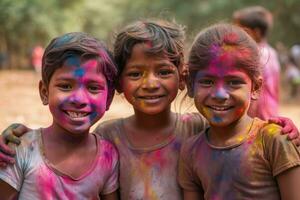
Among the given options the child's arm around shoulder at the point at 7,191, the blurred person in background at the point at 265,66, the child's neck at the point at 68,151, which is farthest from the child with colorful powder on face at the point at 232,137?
the blurred person in background at the point at 265,66

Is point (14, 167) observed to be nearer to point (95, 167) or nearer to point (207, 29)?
point (95, 167)

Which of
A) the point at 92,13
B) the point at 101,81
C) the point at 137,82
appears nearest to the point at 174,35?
the point at 137,82

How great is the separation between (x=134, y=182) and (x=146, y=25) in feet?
2.64

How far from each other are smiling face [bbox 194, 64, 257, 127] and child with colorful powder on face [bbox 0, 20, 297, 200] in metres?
0.23

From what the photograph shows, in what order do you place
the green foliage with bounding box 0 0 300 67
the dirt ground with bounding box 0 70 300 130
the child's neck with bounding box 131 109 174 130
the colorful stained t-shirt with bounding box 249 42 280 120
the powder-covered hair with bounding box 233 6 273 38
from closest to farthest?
1. the child's neck with bounding box 131 109 174 130
2. the colorful stained t-shirt with bounding box 249 42 280 120
3. the powder-covered hair with bounding box 233 6 273 38
4. the dirt ground with bounding box 0 70 300 130
5. the green foliage with bounding box 0 0 300 67

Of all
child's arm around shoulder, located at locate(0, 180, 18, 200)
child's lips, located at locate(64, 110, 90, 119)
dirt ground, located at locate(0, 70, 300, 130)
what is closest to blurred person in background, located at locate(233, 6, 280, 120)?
child's lips, located at locate(64, 110, 90, 119)

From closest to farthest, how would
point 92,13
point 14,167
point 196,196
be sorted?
point 14,167, point 196,196, point 92,13

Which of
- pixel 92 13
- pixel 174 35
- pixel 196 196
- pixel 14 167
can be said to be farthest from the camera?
pixel 92 13

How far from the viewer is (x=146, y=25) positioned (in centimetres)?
258

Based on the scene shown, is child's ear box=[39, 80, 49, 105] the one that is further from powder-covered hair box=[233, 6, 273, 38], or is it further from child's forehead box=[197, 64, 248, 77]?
powder-covered hair box=[233, 6, 273, 38]

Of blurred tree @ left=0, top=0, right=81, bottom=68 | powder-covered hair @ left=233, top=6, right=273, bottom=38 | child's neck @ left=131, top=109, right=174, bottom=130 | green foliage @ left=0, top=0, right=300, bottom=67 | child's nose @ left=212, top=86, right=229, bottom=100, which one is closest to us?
child's nose @ left=212, top=86, right=229, bottom=100

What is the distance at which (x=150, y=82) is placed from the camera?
2.46 meters

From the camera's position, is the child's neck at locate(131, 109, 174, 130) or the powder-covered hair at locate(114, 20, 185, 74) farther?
the child's neck at locate(131, 109, 174, 130)

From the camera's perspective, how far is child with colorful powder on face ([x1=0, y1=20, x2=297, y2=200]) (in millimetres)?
2486
